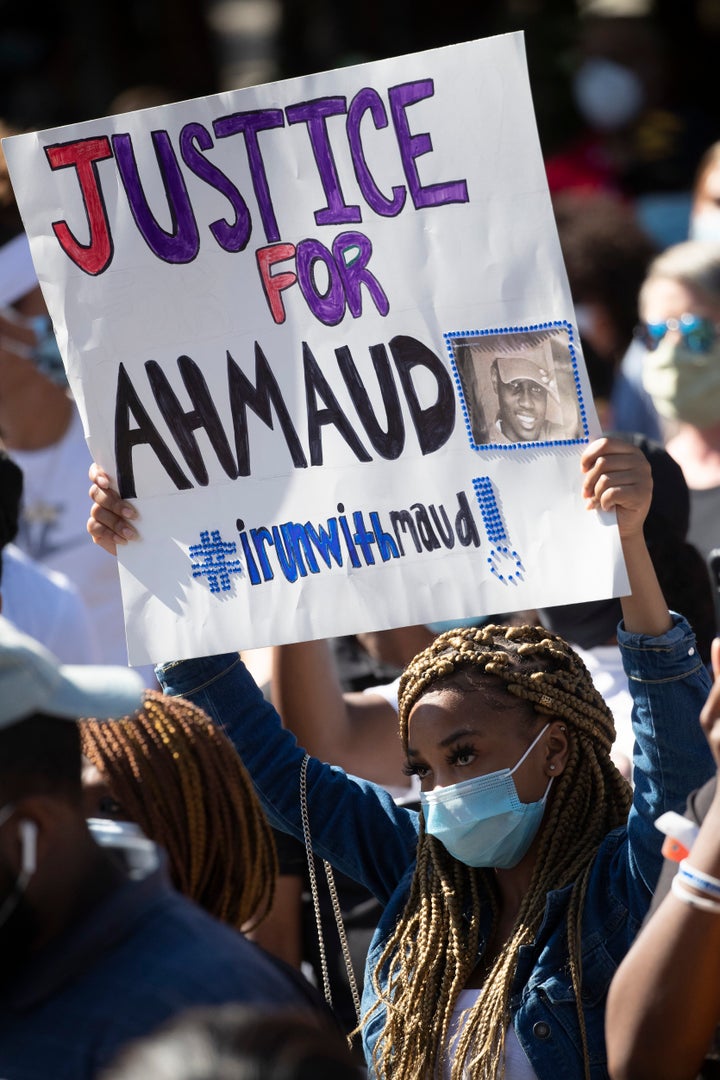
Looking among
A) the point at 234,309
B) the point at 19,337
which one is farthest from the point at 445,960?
the point at 19,337

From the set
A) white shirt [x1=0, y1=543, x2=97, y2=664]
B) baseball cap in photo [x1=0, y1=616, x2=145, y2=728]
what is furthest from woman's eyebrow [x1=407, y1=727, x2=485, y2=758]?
white shirt [x1=0, y1=543, x2=97, y2=664]

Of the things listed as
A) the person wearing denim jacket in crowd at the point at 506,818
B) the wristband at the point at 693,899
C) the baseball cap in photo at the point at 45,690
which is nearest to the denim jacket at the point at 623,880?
the person wearing denim jacket in crowd at the point at 506,818

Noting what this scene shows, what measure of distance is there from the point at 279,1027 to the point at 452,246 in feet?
4.79

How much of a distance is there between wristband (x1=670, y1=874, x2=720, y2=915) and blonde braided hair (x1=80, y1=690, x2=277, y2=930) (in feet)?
2.17

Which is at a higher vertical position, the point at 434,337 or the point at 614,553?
the point at 434,337

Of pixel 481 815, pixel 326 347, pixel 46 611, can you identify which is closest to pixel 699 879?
pixel 481 815

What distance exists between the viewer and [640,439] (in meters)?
3.59

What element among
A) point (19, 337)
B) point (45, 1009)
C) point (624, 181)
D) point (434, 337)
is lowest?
point (45, 1009)

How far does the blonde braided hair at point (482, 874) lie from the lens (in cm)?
241

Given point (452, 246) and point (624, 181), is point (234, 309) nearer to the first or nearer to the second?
point (452, 246)

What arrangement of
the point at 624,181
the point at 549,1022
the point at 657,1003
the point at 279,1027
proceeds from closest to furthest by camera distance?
the point at 279,1027, the point at 657,1003, the point at 549,1022, the point at 624,181

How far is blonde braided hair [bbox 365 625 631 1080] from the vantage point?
241 centimetres

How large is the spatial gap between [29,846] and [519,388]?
114 centimetres

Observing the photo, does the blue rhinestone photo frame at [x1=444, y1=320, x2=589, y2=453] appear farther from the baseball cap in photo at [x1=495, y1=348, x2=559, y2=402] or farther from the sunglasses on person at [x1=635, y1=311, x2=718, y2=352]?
the sunglasses on person at [x1=635, y1=311, x2=718, y2=352]
